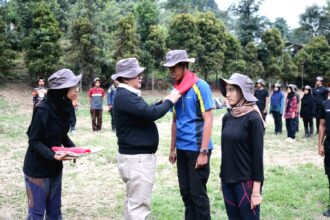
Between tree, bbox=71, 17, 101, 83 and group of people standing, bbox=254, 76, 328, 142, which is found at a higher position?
tree, bbox=71, 17, 101, 83

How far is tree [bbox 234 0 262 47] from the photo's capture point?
32594 millimetres

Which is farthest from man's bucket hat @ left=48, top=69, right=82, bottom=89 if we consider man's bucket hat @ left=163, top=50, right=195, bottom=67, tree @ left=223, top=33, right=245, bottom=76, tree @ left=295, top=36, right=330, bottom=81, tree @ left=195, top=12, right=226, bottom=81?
tree @ left=295, top=36, right=330, bottom=81

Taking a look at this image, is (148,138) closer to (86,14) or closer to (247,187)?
(247,187)

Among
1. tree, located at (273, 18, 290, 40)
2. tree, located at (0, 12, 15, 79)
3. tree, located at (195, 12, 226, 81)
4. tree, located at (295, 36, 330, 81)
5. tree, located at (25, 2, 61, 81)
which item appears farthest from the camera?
tree, located at (273, 18, 290, 40)

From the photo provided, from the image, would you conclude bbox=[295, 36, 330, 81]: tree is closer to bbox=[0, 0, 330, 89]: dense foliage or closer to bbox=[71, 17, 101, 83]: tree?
bbox=[0, 0, 330, 89]: dense foliage

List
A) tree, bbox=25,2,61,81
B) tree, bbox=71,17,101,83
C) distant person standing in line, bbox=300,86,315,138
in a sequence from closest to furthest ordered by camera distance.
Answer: distant person standing in line, bbox=300,86,315,138 → tree, bbox=25,2,61,81 → tree, bbox=71,17,101,83

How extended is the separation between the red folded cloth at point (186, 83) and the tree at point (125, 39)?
19.6m

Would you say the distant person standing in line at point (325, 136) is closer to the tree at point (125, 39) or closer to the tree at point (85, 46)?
the tree at point (85, 46)

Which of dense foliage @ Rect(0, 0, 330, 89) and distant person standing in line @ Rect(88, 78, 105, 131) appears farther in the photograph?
dense foliage @ Rect(0, 0, 330, 89)

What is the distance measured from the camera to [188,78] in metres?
3.71

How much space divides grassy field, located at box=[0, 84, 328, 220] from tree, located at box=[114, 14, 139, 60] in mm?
12798

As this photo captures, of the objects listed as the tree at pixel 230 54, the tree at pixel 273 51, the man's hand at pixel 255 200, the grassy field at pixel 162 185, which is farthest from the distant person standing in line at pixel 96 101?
the tree at pixel 273 51

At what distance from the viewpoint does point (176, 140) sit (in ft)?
12.7

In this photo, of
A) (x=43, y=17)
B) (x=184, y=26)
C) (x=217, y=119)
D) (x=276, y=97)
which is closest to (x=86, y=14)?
(x=43, y=17)
